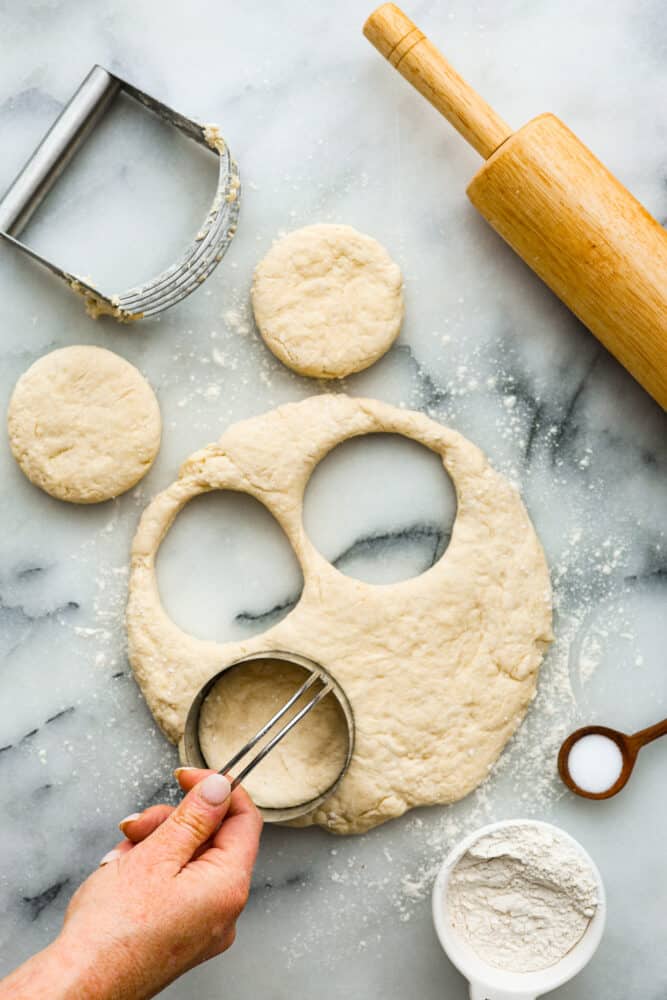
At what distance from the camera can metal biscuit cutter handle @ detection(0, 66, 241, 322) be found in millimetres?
1377

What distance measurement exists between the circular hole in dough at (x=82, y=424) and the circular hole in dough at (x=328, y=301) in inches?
9.6

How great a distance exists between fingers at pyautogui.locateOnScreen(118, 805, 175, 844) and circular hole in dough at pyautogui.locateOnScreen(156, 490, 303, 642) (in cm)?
32

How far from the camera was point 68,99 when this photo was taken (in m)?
1.49

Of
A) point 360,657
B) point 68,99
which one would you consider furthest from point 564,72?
point 360,657

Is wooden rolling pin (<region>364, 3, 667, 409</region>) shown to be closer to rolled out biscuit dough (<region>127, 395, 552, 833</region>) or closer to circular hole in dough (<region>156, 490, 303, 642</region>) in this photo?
rolled out biscuit dough (<region>127, 395, 552, 833</region>)

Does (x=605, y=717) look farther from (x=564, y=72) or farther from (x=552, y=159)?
(x=564, y=72)

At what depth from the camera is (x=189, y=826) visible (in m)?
1.11

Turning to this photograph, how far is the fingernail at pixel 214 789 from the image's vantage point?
3.65 feet

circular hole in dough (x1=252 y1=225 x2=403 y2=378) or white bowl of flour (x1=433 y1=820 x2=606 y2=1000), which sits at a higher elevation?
circular hole in dough (x1=252 y1=225 x2=403 y2=378)

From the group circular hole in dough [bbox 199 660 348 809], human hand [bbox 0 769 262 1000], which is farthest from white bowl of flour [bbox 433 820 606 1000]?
human hand [bbox 0 769 262 1000]

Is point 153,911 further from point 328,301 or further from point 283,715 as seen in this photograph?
point 328,301

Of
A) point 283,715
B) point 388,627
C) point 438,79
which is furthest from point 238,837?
point 438,79

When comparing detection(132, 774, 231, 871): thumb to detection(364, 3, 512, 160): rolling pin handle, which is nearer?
detection(132, 774, 231, 871): thumb

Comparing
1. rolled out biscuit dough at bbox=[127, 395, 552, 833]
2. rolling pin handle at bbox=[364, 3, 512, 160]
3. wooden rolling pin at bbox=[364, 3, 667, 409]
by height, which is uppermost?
rolling pin handle at bbox=[364, 3, 512, 160]
